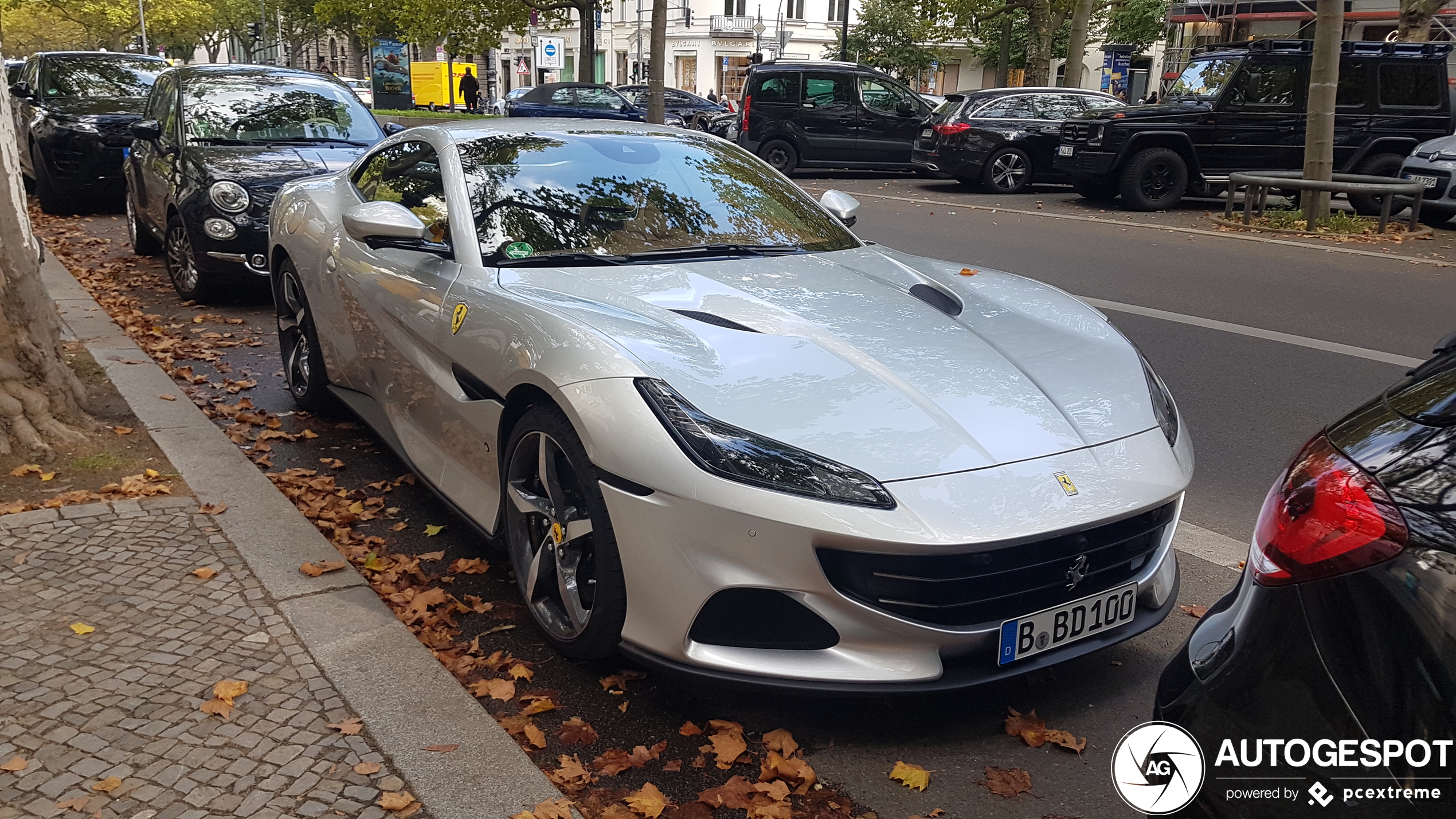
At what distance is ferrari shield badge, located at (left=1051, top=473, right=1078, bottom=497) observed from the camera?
2.87m

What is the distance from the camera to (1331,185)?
13.3m

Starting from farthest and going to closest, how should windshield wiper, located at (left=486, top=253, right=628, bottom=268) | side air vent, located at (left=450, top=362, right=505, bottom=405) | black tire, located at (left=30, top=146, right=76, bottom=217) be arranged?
black tire, located at (left=30, top=146, right=76, bottom=217)
windshield wiper, located at (left=486, top=253, right=628, bottom=268)
side air vent, located at (left=450, top=362, right=505, bottom=405)

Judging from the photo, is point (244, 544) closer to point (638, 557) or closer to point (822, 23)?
point (638, 557)

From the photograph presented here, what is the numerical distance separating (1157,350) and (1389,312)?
2747mm

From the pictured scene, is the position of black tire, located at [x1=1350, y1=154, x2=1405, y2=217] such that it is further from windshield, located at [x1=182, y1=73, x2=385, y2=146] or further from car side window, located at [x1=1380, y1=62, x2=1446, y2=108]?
windshield, located at [x1=182, y1=73, x2=385, y2=146]

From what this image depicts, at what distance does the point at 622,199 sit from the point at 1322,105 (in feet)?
41.2

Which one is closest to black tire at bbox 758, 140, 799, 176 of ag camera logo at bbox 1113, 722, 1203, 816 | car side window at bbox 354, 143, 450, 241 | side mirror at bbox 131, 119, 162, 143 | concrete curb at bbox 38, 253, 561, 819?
side mirror at bbox 131, 119, 162, 143

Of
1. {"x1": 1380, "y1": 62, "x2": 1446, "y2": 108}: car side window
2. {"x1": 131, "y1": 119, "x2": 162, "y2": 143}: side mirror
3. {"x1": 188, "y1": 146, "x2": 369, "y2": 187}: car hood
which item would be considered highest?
{"x1": 1380, "y1": 62, "x2": 1446, "y2": 108}: car side window

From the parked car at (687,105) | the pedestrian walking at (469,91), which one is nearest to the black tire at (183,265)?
the parked car at (687,105)

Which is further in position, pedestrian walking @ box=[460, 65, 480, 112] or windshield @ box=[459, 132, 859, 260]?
pedestrian walking @ box=[460, 65, 480, 112]

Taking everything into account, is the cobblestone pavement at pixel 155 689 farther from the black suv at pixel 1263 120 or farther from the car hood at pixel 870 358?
the black suv at pixel 1263 120

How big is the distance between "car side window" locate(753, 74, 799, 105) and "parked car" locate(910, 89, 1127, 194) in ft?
9.71

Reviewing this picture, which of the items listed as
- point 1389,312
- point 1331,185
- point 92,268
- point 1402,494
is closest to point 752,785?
point 1402,494

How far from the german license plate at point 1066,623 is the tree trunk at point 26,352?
154 inches
